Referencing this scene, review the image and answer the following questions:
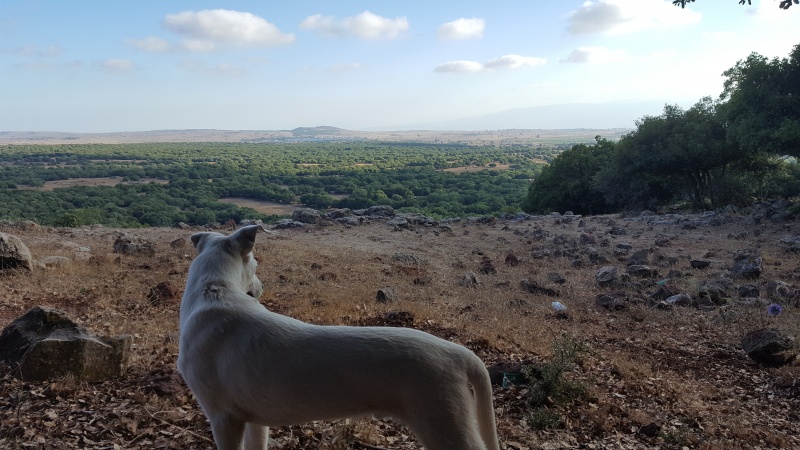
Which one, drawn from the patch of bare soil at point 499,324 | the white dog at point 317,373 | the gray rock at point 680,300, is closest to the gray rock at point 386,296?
the patch of bare soil at point 499,324

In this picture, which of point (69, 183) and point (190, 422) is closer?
point (190, 422)

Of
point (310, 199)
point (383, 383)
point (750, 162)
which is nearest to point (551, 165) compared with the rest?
point (750, 162)

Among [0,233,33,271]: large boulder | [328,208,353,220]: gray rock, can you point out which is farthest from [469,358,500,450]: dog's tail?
→ [328,208,353,220]: gray rock

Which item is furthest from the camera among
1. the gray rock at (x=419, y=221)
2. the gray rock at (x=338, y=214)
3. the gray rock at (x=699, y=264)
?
the gray rock at (x=338, y=214)

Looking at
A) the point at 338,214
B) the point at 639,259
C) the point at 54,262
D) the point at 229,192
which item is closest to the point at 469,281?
the point at 639,259

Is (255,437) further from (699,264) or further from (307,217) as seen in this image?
(307,217)

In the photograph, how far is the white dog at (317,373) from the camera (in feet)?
8.57

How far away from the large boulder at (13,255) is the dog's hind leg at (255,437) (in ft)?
30.5

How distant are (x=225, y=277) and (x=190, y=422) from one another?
6.69ft

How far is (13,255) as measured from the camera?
1021 centimetres

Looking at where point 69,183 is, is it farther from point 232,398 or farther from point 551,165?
point 232,398

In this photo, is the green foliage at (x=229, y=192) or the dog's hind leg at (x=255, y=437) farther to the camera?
the green foliage at (x=229, y=192)

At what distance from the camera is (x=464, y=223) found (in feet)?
89.7

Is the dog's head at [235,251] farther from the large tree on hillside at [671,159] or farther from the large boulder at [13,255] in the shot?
the large tree on hillside at [671,159]
